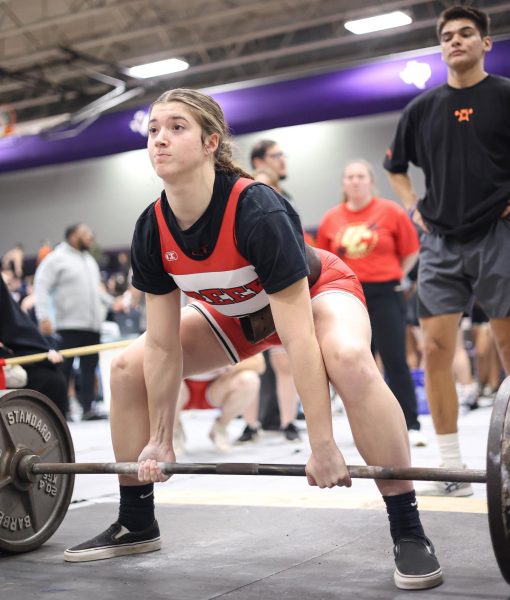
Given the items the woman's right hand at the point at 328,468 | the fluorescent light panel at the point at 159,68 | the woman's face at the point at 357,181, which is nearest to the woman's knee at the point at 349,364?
the woman's right hand at the point at 328,468

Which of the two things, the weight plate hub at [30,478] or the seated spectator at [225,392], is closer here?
the weight plate hub at [30,478]

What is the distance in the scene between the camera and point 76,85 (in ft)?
48.3

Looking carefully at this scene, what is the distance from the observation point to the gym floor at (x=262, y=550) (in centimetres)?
211

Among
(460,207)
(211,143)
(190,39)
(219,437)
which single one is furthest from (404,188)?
(190,39)

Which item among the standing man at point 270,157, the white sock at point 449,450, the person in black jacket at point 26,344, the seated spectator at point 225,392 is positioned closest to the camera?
the white sock at point 449,450

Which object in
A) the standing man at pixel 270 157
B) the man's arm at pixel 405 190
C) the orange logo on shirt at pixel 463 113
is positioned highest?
the standing man at pixel 270 157

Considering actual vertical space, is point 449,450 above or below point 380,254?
below

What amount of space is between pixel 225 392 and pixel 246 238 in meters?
2.65

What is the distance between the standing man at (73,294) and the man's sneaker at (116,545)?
4726 millimetres

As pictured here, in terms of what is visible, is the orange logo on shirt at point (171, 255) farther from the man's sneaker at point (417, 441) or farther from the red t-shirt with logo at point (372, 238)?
the red t-shirt with logo at point (372, 238)

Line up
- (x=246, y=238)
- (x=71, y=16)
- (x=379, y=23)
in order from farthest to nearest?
(x=71, y=16), (x=379, y=23), (x=246, y=238)

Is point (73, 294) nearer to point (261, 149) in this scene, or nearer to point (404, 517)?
point (261, 149)

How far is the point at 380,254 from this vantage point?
16.3 ft

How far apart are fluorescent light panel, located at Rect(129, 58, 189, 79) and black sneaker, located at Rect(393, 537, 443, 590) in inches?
424
